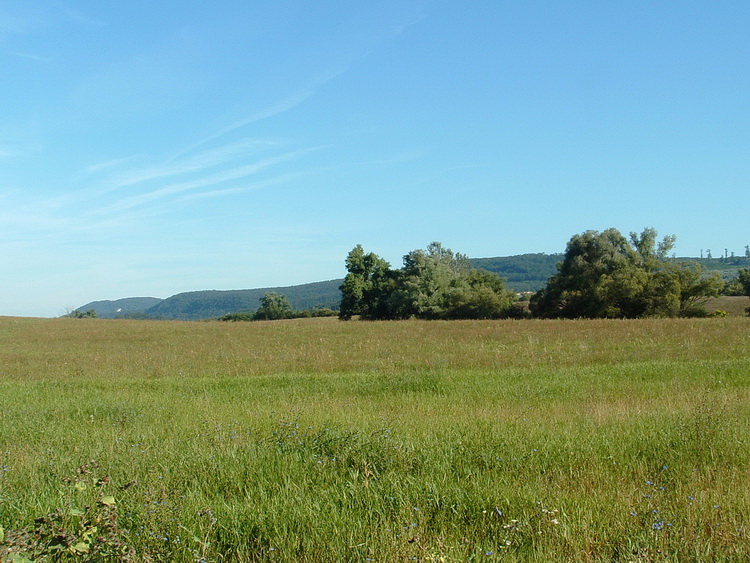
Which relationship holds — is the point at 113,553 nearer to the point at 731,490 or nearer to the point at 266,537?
the point at 266,537

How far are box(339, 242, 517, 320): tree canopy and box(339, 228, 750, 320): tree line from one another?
0.36 feet

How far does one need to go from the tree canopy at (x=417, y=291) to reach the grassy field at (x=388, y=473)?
48.9m

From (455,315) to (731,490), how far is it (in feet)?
190

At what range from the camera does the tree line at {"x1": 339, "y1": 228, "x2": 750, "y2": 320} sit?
5006 cm

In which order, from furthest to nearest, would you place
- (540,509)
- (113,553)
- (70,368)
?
1. (70,368)
2. (540,509)
3. (113,553)

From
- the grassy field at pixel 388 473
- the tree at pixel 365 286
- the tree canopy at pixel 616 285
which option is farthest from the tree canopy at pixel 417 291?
the grassy field at pixel 388 473

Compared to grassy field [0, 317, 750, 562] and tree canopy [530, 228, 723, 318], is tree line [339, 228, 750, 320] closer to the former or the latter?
tree canopy [530, 228, 723, 318]

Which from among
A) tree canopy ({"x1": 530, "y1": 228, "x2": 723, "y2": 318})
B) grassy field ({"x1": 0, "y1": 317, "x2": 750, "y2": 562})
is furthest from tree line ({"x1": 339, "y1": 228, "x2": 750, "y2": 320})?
grassy field ({"x1": 0, "y1": 317, "x2": 750, "y2": 562})

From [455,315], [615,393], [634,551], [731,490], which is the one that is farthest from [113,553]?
[455,315]

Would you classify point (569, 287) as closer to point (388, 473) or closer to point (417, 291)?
point (417, 291)

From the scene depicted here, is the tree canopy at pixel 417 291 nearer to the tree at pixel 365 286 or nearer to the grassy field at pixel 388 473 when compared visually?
the tree at pixel 365 286

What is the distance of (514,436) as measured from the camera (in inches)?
254

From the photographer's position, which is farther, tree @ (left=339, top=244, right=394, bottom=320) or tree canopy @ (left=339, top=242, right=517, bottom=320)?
tree @ (left=339, top=244, right=394, bottom=320)

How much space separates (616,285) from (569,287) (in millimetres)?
7360
